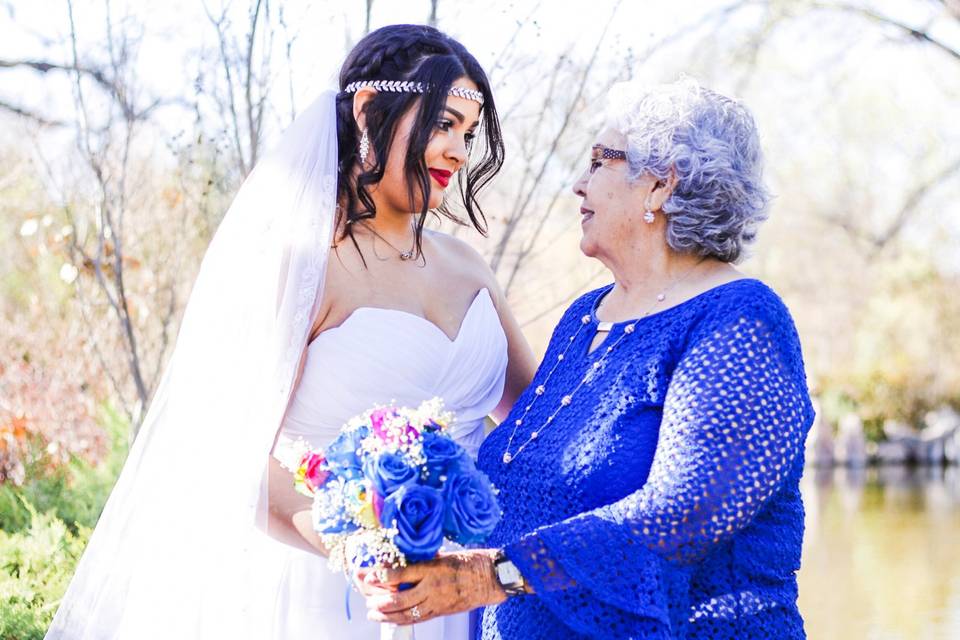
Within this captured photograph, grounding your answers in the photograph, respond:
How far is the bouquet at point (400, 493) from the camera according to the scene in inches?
81.6

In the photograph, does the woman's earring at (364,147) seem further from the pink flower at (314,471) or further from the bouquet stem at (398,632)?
the bouquet stem at (398,632)

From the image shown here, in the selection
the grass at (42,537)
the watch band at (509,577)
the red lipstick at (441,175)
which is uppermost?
the red lipstick at (441,175)

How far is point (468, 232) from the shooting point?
16.7 feet

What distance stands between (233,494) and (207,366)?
0.31 metres

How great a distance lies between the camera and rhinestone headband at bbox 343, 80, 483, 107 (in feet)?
9.43

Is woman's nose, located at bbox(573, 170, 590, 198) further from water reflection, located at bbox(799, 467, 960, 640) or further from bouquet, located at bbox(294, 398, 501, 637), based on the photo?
water reflection, located at bbox(799, 467, 960, 640)

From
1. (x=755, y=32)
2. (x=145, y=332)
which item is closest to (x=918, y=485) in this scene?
(x=755, y=32)

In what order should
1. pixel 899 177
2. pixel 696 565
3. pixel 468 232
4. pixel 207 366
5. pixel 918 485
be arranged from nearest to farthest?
pixel 696 565
pixel 207 366
pixel 468 232
pixel 918 485
pixel 899 177

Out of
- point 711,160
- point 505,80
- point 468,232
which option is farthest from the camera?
point 468,232

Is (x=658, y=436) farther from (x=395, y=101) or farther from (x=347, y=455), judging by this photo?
(x=395, y=101)

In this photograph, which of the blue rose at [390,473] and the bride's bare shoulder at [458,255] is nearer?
the blue rose at [390,473]

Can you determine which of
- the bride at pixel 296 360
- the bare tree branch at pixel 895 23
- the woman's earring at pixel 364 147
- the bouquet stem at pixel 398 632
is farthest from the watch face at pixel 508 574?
the bare tree branch at pixel 895 23

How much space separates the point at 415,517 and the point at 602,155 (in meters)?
1.03

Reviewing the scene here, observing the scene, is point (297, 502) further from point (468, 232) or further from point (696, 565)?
point (468, 232)
